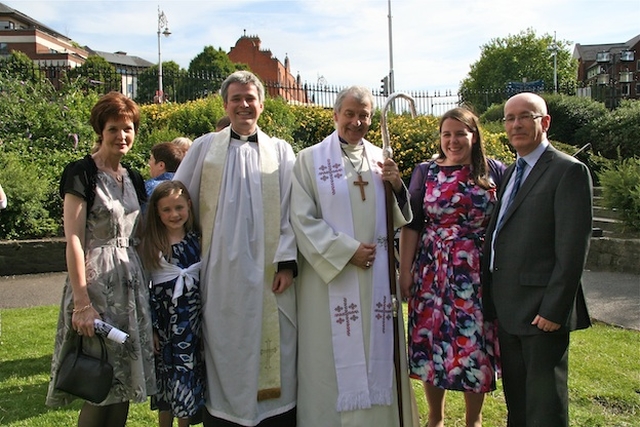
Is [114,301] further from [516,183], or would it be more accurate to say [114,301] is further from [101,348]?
[516,183]

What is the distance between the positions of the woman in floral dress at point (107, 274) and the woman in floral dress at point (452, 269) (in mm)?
1569

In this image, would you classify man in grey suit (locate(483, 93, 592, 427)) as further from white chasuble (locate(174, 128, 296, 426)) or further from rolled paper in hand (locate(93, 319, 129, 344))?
rolled paper in hand (locate(93, 319, 129, 344))

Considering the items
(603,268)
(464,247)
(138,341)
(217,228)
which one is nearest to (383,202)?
(464,247)

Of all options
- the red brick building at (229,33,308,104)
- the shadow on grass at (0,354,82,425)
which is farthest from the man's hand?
the red brick building at (229,33,308,104)

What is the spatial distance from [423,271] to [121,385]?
5.89 feet

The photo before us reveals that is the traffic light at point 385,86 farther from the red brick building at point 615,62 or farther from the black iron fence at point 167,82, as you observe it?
the red brick building at point 615,62

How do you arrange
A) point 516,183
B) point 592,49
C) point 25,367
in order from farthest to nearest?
point 592,49
point 25,367
point 516,183

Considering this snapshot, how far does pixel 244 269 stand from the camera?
3160 millimetres

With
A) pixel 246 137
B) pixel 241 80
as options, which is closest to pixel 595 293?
pixel 246 137

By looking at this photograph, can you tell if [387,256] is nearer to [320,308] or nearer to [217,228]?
[320,308]

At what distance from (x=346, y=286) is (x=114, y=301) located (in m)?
1.25

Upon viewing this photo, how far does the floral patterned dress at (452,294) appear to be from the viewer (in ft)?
10.5

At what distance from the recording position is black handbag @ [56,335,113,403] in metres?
2.66

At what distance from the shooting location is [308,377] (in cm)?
325
